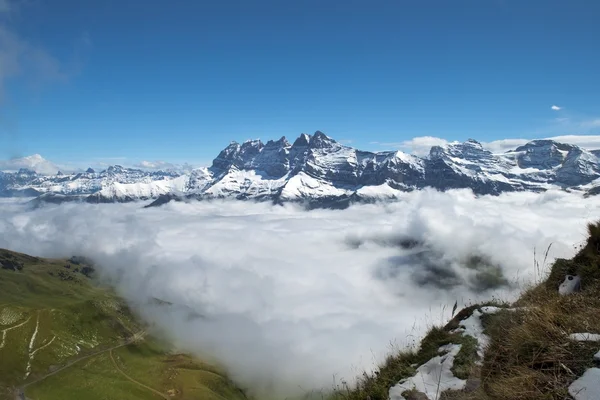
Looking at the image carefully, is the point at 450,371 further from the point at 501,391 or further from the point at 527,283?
the point at 527,283

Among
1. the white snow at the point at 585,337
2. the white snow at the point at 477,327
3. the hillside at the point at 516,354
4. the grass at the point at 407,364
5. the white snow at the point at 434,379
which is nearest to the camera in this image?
the hillside at the point at 516,354

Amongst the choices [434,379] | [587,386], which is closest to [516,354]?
[587,386]

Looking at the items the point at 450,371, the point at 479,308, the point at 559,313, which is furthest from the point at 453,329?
the point at 559,313

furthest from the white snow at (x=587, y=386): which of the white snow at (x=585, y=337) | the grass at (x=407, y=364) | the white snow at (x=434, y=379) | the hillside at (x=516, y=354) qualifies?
the grass at (x=407, y=364)

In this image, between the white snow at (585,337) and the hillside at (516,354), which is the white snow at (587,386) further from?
the white snow at (585,337)

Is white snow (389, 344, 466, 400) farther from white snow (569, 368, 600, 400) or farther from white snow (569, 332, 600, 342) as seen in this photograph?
white snow (569, 368, 600, 400)
